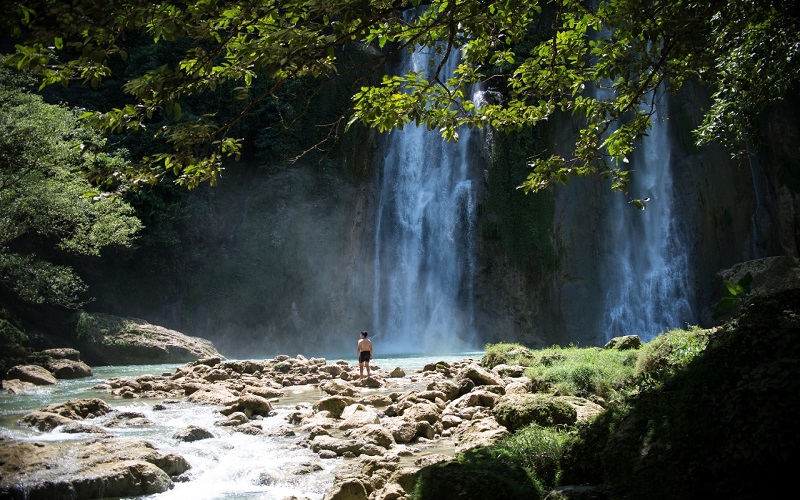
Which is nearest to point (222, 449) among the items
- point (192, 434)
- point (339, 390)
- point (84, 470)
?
point (192, 434)

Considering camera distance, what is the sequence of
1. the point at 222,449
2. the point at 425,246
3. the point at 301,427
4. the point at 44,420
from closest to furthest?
the point at 222,449 < the point at 44,420 < the point at 301,427 < the point at 425,246

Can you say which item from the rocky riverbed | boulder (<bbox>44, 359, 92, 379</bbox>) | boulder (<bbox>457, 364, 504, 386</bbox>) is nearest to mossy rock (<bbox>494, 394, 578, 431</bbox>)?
the rocky riverbed

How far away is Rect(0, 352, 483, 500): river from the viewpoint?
6996 millimetres

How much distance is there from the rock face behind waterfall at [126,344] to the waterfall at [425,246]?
9.93 m

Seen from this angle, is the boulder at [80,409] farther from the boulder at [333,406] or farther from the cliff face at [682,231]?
the cliff face at [682,231]

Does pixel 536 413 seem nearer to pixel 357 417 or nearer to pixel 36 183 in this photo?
pixel 357 417

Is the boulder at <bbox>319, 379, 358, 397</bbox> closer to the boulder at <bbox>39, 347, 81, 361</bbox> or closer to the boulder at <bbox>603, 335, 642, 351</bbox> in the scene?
the boulder at <bbox>603, 335, 642, 351</bbox>

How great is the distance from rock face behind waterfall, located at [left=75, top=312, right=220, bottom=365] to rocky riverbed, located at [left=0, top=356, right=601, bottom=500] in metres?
6.23

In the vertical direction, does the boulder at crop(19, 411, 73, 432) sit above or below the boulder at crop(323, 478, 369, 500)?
above

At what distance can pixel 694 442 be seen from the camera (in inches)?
136

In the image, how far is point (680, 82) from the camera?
6.90m

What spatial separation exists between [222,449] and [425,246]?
21350 mm

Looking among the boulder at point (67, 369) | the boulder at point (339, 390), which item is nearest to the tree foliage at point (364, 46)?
the boulder at point (339, 390)

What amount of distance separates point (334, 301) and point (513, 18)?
84.3 ft
